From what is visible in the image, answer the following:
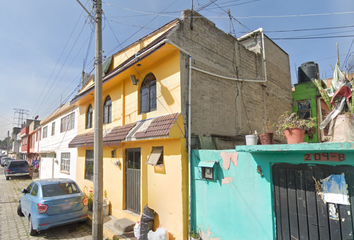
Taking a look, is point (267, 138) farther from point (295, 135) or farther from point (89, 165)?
point (89, 165)

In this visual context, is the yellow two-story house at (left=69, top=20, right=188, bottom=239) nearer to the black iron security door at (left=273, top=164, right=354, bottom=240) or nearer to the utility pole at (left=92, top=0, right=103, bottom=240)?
the utility pole at (left=92, top=0, right=103, bottom=240)

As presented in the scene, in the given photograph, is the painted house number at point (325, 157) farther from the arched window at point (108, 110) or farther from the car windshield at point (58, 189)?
the arched window at point (108, 110)

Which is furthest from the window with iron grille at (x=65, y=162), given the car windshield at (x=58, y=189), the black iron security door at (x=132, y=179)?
the black iron security door at (x=132, y=179)

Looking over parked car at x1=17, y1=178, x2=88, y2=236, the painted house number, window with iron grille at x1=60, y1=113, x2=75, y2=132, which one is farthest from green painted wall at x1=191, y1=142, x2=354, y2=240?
window with iron grille at x1=60, y1=113, x2=75, y2=132

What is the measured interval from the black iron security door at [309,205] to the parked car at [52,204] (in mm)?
6319

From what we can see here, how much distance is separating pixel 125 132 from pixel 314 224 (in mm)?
5856

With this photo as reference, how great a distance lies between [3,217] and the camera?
866 cm

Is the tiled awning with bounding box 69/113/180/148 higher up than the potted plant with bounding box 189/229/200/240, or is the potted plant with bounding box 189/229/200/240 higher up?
the tiled awning with bounding box 69/113/180/148

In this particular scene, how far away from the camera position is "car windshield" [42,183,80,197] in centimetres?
701

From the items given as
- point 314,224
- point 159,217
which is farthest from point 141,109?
point 314,224

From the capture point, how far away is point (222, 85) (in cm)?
731

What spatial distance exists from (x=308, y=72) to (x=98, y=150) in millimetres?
12071

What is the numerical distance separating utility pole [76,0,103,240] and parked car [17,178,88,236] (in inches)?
80.5

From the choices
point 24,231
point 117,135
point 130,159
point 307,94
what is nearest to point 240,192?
point 130,159
